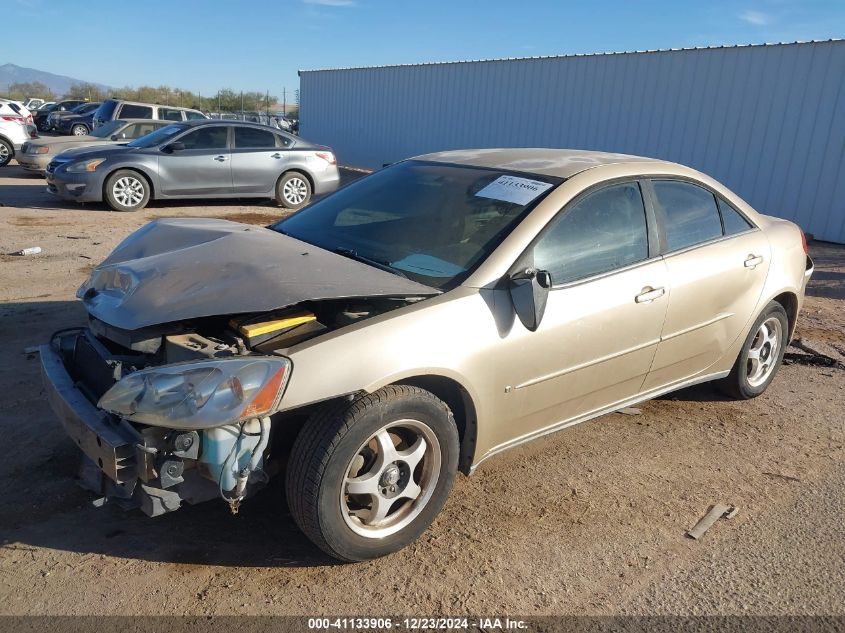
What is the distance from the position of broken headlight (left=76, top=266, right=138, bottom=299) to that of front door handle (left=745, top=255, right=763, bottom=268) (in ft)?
11.6

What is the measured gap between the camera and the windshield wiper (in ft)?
10.9

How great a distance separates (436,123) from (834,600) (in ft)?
59.8

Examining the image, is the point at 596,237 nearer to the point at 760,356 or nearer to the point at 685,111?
the point at 760,356

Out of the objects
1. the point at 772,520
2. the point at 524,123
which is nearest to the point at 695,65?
the point at 524,123

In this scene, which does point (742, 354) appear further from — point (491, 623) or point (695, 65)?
point (695, 65)

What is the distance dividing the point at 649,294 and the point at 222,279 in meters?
2.16

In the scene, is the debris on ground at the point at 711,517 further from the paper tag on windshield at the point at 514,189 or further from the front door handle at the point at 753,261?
the paper tag on windshield at the point at 514,189

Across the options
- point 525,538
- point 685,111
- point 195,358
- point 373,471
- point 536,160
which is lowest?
point 525,538

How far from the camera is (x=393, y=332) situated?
281 centimetres

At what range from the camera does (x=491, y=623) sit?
2613 millimetres

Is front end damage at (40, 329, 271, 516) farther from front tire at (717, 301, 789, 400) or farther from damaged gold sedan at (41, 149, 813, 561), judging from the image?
front tire at (717, 301, 789, 400)

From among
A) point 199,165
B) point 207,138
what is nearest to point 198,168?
point 199,165

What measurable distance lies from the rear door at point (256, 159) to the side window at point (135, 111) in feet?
21.7

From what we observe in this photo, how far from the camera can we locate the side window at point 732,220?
173 inches
